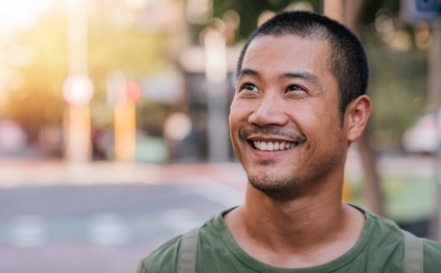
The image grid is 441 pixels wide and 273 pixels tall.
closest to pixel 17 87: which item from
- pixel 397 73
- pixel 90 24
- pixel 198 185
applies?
pixel 90 24

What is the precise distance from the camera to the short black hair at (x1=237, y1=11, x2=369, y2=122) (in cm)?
206

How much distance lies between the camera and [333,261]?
196 centimetres

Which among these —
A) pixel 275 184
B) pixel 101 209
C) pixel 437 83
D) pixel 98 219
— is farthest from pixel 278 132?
pixel 101 209

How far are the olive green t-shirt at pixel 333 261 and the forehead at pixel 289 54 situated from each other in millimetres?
523

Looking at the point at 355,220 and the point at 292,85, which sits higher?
the point at 292,85

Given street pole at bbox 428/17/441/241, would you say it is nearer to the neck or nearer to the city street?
the neck

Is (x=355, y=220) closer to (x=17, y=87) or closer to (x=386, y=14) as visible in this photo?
(x=386, y=14)

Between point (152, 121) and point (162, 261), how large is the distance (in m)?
31.1

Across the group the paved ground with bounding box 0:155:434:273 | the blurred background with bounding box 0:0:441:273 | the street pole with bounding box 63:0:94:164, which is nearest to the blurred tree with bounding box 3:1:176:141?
the blurred background with bounding box 0:0:441:273

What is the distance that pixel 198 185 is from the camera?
19.9 m

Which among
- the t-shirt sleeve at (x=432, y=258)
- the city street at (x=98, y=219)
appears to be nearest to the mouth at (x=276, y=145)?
the t-shirt sleeve at (x=432, y=258)

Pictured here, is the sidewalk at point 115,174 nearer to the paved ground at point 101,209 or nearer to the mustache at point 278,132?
the paved ground at point 101,209

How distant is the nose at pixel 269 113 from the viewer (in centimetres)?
194

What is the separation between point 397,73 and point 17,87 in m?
28.0
